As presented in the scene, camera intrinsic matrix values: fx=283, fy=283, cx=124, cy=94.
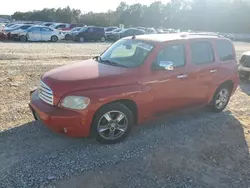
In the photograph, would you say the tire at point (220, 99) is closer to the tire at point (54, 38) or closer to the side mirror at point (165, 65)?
the side mirror at point (165, 65)

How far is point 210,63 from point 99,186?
11.4 ft

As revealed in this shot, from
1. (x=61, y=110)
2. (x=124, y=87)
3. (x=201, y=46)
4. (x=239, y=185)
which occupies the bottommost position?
(x=239, y=185)

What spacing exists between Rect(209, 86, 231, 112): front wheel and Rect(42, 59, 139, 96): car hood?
236 cm

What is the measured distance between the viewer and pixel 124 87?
4.49 metres

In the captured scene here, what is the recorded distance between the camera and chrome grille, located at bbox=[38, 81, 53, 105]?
14.4ft

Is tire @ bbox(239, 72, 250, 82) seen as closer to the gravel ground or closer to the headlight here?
the gravel ground

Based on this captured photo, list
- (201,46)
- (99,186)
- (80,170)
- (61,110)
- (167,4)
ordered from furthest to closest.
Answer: (167,4) < (201,46) < (61,110) < (80,170) < (99,186)

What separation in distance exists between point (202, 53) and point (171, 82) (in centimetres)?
112

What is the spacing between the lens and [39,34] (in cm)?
2403

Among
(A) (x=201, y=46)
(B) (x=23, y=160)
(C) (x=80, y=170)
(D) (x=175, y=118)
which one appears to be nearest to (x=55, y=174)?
(C) (x=80, y=170)

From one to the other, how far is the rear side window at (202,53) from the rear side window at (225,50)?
0.96 ft

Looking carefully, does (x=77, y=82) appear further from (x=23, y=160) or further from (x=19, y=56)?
(x=19, y=56)

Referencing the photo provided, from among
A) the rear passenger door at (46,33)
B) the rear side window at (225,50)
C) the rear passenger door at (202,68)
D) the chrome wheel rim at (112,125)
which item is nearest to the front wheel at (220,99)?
the rear passenger door at (202,68)

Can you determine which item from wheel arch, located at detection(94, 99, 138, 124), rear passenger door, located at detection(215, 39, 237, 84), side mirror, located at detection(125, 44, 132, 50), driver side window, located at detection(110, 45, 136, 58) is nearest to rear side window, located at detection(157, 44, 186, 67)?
driver side window, located at detection(110, 45, 136, 58)
